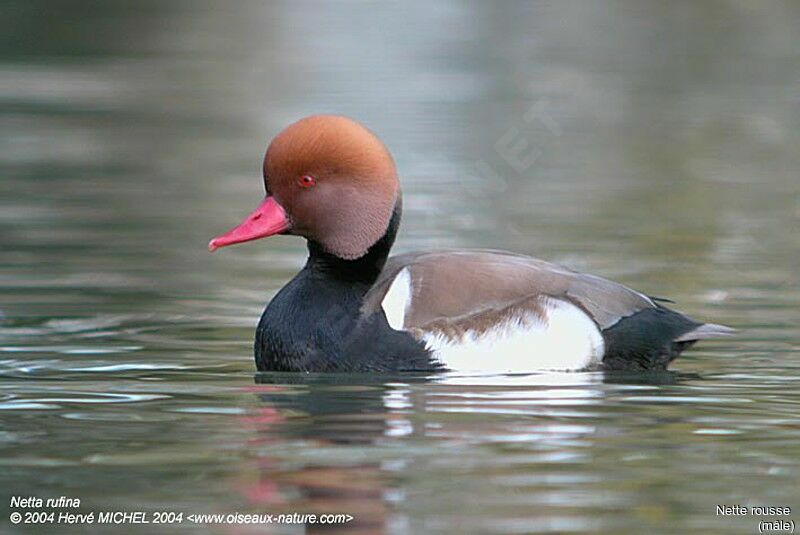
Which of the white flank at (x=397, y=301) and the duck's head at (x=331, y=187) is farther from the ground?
the duck's head at (x=331, y=187)

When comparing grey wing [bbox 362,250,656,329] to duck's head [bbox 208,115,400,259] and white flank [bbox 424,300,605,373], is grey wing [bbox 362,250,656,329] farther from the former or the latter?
duck's head [bbox 208,115,400,259]

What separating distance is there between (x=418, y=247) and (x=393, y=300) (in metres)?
3.92

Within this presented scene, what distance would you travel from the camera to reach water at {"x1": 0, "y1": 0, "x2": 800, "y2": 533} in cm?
608

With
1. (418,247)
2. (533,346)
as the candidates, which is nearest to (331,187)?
(533,346)

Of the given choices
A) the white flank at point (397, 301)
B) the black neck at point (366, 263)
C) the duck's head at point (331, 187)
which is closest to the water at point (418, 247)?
the white flank at point (397, 301)

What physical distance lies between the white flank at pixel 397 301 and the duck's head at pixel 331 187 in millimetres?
271

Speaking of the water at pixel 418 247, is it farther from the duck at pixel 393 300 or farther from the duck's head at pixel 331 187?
the duck's head at pixel 331 187

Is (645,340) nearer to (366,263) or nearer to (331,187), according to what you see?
(366,263)

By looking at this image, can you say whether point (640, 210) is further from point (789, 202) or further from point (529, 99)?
point (529, 99)

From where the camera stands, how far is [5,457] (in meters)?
6.44

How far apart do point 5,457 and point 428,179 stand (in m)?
9.15

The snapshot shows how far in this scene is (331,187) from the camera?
8141 millimetres

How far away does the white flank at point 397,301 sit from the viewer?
787 centimetres

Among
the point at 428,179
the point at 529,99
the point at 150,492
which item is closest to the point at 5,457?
the point at 150,492
